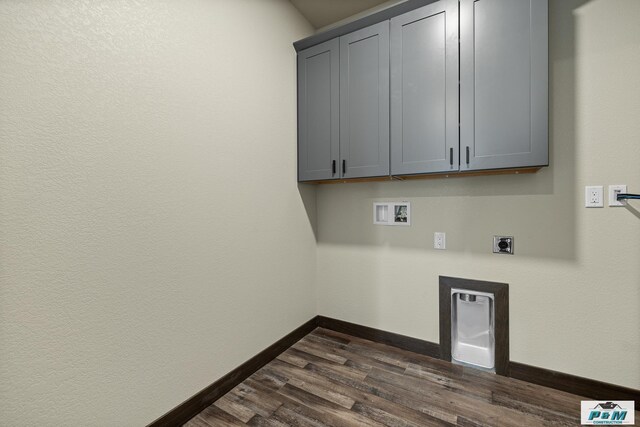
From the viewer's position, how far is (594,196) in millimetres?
1679

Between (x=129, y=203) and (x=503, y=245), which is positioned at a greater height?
(x=129, y=203)

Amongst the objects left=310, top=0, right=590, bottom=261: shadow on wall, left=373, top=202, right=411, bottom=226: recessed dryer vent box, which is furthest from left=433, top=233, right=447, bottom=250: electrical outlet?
left=373, top=202, right=411, bottom=226: recessed dryer vent box

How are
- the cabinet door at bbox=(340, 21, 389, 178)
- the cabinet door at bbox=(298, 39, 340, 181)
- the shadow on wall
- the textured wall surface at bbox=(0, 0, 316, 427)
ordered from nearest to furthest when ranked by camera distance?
the textured wall surface at bbox=(0, 0, 316, 427) → the shadow on wall → the cabinet door at bbox=(340, 21, 389, 178) → the cabinet door at bbox=(298, 39, 340, 181)

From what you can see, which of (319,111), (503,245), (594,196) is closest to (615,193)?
(594,196)

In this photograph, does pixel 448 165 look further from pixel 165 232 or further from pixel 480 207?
pixel 165 232

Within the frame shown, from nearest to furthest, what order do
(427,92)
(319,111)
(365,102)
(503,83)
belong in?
(503,83) → (427,92) → (365,102) → (319,111)

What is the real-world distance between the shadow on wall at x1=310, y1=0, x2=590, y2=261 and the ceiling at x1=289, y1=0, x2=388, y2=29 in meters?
1.31

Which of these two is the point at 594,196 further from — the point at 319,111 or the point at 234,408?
the point at 234,408

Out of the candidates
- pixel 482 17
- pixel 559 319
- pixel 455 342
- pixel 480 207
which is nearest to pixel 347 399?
pixel 455 342

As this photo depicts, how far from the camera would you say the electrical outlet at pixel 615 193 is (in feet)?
5.30

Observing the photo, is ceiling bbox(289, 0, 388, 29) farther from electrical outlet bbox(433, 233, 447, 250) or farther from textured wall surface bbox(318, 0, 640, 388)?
electrical outlet bbox(433, 233, 447, 250)

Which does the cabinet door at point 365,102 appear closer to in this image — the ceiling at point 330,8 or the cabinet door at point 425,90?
the cabinet door at point 425,90

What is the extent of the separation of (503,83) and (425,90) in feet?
1.46

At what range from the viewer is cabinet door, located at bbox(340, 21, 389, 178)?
6.71 feet
